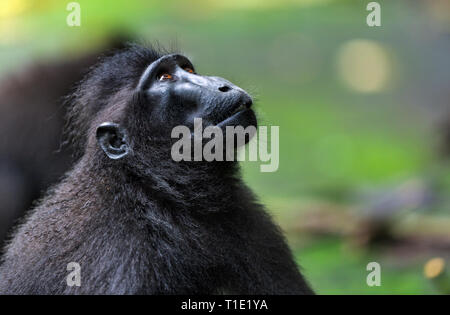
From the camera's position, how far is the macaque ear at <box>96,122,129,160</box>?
184 inches

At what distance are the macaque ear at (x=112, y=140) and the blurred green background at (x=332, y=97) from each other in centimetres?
128

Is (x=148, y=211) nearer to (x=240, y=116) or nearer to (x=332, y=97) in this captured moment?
(x=240, y=116)

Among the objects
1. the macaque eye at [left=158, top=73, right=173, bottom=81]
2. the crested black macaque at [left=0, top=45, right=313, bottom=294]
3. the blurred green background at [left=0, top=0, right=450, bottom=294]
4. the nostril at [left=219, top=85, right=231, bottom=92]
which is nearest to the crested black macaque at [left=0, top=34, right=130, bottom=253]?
the blurred green background at [left=0, top=0, right=450, bottom=294]

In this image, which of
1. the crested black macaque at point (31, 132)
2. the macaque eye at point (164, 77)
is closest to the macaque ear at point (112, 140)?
the macaque eye at point (164, 77)

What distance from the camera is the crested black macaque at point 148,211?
14.5 feet

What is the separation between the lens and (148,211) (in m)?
4.54

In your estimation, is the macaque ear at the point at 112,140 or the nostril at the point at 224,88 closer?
the macaque ear at the point at 112,140

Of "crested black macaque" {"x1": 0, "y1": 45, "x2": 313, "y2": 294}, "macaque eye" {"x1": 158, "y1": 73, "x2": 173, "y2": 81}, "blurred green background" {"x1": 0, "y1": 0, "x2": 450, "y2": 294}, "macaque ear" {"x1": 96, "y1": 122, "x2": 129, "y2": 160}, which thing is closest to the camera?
"crested black macaque" {"x1": 0, "y1": 45, "x2": 313, "y2": 294}

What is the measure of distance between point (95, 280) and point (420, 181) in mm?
6152

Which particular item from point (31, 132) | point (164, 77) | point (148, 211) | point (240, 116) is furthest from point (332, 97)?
point (148, 211)

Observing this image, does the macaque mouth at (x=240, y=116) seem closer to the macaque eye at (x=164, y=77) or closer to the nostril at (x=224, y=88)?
the nostril at (x=224, y=88)

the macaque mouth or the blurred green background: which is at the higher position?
the blurred green background

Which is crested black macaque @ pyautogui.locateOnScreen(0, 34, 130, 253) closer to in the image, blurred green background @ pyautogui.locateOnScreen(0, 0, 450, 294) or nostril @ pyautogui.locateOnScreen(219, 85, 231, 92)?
blurred green background @ pyautogui.locateOnScreen(0, 0, 450, 294)

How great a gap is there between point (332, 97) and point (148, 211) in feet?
34.9
